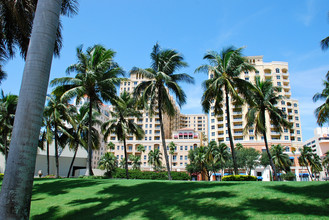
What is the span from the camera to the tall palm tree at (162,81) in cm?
2344

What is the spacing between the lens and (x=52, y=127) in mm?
35531

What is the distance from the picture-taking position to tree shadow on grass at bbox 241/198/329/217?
6.56 meters

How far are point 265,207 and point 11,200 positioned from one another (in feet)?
21.2

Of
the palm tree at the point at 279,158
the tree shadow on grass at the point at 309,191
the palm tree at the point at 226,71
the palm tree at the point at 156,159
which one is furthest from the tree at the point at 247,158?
the tree shadow on grass at the point at 309,191

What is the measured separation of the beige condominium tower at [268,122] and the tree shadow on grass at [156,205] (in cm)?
7849

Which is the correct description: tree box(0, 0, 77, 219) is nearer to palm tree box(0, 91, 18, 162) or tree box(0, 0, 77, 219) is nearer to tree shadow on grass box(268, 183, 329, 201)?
tree shadow on grass box(268, 183, 329, 201)

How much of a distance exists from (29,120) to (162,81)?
18.8 metres

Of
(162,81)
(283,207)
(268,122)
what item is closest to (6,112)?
(162,81)

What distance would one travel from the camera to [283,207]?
713 centimetres

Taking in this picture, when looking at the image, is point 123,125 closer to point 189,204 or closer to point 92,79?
point 92,79

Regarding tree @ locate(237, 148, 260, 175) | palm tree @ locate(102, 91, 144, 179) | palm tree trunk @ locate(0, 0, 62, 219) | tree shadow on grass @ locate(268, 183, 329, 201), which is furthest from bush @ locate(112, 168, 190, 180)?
palm tree trunk @ locate(0, 0, 62, 219)

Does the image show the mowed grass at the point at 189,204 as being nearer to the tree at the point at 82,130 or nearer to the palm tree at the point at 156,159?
the tree at the point at 82,130

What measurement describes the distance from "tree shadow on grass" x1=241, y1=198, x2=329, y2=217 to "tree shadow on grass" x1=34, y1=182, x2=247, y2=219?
2.02 feet

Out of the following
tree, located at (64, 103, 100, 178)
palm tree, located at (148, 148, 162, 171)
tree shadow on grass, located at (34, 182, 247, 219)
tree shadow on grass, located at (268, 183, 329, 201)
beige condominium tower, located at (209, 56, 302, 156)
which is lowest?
tree shadow on grass, located at (34, 182, 247, 219)
